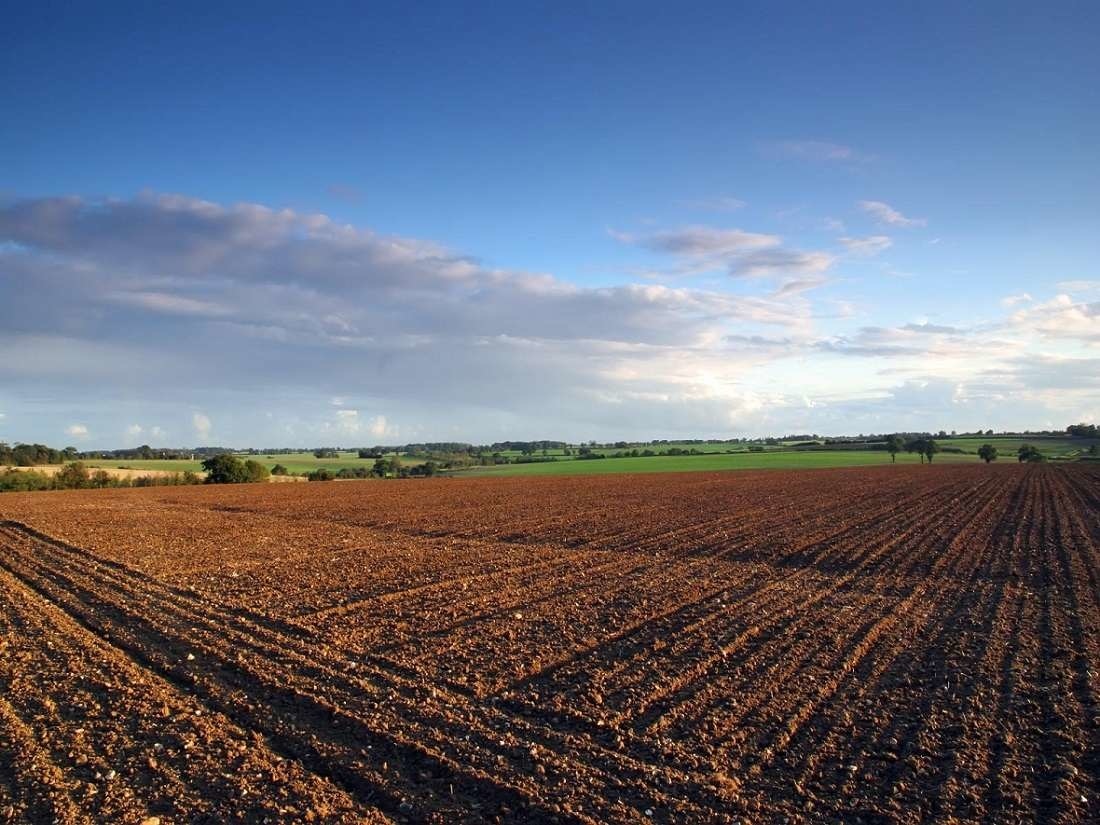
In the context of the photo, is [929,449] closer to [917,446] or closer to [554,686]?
[917,446]

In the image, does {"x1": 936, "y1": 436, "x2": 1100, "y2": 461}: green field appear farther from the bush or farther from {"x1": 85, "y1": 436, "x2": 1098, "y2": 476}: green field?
the bush

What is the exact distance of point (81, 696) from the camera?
26.8ft

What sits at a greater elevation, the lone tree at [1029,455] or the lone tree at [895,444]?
the lone tree at [895,444]

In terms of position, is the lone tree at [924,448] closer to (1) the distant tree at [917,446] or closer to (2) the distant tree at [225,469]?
(1) the distant tree at [917,446]

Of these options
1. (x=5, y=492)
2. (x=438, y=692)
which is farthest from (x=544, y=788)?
(x=5, y=492)

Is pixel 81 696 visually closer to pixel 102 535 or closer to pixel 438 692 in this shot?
pixel 438 692

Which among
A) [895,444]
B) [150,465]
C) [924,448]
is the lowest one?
[150,465]

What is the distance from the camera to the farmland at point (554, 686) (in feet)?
19.7

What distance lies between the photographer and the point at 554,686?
28.5ft

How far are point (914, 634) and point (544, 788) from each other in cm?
790

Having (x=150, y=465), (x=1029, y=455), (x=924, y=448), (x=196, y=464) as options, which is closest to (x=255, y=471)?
(x=150, y=465)

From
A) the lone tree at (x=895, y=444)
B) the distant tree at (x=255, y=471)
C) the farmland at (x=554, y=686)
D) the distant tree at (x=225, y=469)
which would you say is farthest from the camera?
the lone tree at (x=895, y=444)

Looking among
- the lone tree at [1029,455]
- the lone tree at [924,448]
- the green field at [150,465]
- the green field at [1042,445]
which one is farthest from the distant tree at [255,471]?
the green field at [1042,445]

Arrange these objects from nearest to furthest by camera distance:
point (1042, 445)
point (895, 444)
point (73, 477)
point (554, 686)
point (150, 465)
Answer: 1. point (554, 686)
2. point (73, 477)
3. point (150, 465)
4. point (895, 444)
5. point (1042, 445)
